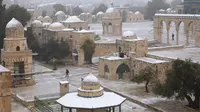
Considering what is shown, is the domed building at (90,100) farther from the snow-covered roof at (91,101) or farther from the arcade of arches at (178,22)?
the arcade of arches at (178,22)

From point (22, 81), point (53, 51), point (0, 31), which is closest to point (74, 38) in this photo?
point (53, 51)

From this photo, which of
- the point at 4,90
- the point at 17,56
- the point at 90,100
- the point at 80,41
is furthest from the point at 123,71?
the point at 4,90

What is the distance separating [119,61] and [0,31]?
1192 cm

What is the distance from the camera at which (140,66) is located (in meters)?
26.8

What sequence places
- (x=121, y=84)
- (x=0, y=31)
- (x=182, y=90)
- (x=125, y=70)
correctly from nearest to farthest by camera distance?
(x=182, y=90) < (x=121, y=84) < (x=125, y=70) < (x=0, y=31)

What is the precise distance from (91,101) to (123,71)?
42.5ft

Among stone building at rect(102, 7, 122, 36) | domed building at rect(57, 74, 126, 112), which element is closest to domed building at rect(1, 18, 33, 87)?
domed building at rect(57, 74, 126, 112)

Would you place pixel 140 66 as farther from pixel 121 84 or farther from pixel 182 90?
pixel 182 90

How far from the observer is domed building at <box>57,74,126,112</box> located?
49.6 feet

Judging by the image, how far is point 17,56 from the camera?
26797 millimetres

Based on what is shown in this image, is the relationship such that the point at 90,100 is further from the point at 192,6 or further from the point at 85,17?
the point at 85,17

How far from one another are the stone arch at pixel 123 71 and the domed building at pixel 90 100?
461 inches

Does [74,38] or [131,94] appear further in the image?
[74,38]

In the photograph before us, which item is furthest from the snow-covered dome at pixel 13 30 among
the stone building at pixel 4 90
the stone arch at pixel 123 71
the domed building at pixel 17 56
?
the stone building at pixel 4 90
